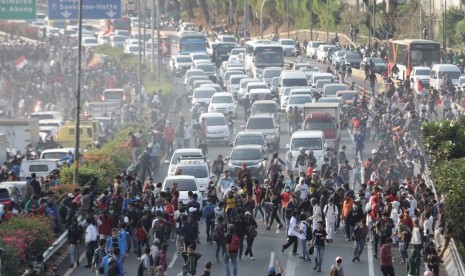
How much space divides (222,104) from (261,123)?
958cm

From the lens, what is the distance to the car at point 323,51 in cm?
9538

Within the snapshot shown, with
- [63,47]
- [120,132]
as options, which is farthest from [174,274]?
[63,47]

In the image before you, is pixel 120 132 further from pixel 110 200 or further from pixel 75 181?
pixel 110 200

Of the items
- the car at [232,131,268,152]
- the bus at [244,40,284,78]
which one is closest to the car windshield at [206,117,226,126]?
the car at [232,131,268,152]

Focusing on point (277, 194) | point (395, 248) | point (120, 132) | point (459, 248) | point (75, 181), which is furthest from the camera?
point (120, 132)

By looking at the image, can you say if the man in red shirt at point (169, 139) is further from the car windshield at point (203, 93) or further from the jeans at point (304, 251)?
the jeans at point (304, 251)

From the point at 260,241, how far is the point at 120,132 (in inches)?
766

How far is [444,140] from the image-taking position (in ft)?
124

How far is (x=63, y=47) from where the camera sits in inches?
4225

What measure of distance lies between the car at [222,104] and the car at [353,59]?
2234 centimetres

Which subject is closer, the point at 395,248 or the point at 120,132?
the point at 395,248

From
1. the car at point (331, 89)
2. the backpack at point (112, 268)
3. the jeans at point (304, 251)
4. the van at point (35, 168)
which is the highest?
the car at point (331, 89)

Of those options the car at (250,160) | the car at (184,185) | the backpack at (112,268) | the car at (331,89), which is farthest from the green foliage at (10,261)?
the car at (331,89)

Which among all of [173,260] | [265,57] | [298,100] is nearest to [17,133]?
[298,100]
